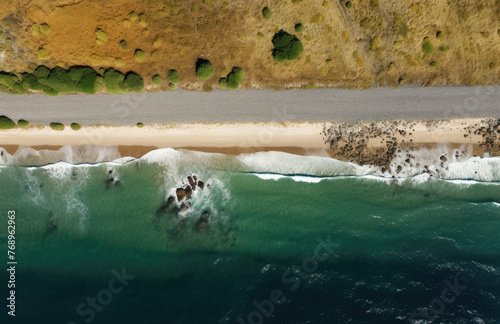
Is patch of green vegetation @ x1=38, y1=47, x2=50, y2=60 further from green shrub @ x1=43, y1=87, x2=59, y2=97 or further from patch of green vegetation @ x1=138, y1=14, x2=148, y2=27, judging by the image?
patch of green vegetation @ x1=138, y1=14, x2=148, y2=27

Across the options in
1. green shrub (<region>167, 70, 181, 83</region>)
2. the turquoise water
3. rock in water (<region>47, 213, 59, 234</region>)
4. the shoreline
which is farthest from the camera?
rock in water (<region>47, 213, 59, 234</region>)

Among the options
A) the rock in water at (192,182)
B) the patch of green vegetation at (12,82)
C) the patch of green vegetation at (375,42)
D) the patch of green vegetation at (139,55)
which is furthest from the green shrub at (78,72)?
the patch of green vegetation at (375,42)

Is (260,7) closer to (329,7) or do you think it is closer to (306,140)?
(329,7)

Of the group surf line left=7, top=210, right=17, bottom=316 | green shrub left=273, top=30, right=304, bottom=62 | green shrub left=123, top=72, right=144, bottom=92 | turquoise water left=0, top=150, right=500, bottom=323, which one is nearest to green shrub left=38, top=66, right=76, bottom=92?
green shrub left=123, top=72, right=144, bottom=92

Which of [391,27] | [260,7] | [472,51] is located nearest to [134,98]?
[260,7]

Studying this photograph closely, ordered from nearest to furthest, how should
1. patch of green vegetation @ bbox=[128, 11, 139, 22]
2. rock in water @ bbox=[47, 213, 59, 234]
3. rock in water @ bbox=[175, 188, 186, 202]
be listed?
patch of green vegetation @ bbox=[128, 11, 139, 22]
rock in water @ bbox=[175, 188, 186, 202]
rock in water @ bbox=[47, 213, 59, 234]

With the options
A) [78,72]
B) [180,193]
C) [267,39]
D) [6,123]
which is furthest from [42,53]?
[267,39]

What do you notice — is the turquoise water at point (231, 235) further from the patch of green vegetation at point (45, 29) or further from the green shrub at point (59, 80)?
the patch of green vegetation at point (45, 29)
